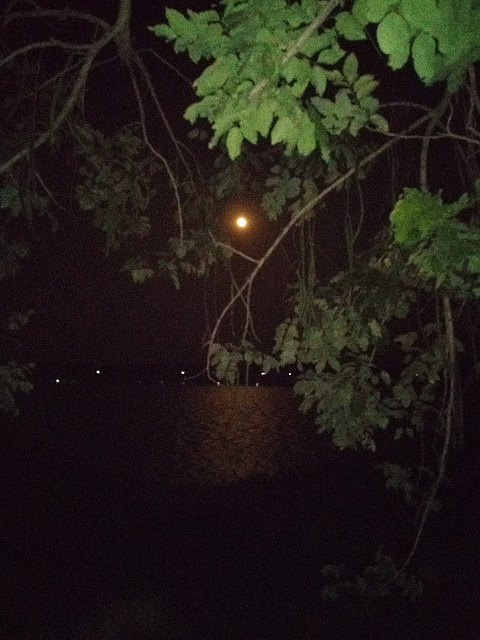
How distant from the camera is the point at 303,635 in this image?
458 inches

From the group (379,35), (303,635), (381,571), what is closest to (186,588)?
(303,635)

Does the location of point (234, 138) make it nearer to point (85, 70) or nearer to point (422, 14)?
point (422, 14)

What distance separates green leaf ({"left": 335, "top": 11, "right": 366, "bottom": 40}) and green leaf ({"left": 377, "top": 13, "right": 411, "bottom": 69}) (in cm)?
31

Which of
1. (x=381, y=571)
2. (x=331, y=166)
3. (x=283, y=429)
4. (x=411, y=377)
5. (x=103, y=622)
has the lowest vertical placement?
(x=103, y=622)

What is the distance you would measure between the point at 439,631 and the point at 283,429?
21.7 meters

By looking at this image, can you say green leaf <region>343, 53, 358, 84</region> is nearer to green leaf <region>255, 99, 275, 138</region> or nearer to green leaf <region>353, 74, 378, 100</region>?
green leaf <region>353, 74, 378, 100</region>

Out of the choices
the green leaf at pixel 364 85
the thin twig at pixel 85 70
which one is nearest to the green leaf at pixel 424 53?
the green leaf at pixel 364 85

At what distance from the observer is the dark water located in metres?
12.0

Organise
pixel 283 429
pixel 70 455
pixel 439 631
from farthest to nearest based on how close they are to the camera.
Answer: pixel 283 429 < pixel 70 455 < pixel 439 631

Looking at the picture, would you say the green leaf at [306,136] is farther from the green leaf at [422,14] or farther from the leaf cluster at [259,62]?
the green leaf at [422,14]

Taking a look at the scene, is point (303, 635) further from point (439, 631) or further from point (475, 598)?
point (475, 598)

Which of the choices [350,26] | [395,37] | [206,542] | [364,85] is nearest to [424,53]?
[395,37]

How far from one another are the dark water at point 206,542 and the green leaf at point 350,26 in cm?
651

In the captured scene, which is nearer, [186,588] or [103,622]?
[103,622]
